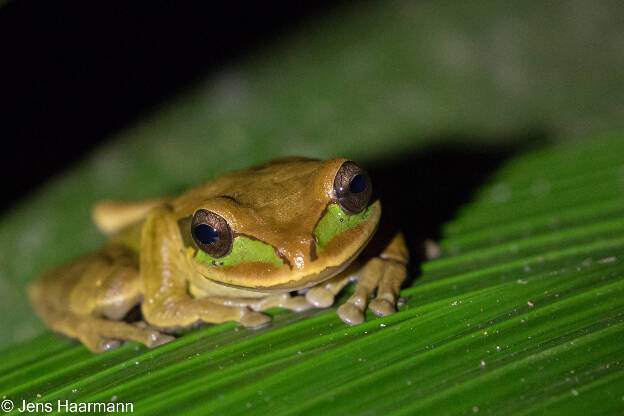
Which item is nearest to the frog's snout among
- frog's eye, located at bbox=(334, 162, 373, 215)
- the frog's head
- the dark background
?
the frog's head

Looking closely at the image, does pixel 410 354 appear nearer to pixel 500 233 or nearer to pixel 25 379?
pixel 500 233

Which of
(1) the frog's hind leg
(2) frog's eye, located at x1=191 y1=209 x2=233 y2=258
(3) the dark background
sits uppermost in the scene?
(3) the dark background

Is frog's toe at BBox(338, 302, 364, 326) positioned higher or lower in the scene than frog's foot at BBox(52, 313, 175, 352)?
lower

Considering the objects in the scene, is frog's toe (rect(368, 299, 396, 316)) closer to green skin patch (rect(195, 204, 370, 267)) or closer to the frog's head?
the frog's head

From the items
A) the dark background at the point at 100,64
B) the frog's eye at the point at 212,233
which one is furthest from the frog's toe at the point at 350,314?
the dark background at the point at 100,64

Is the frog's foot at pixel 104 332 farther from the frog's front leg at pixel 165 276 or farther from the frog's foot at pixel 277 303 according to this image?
the frog's foot at pixel 277 303

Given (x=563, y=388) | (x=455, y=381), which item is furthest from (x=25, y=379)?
(x=563, y=388)

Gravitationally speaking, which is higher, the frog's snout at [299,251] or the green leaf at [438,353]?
the frog's snout at [299,251]

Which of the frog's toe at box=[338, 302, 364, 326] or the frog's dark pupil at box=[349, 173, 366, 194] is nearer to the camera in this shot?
the frog's toe at box=[338, 302, 364, 326]
